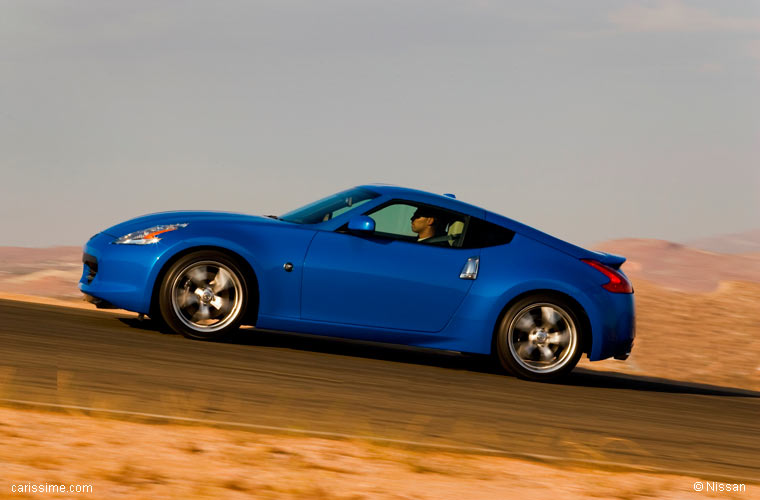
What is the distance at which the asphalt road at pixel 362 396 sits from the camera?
5664mm

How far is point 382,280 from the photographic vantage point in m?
7.96

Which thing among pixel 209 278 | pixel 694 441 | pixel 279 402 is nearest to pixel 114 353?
pixel 209 278

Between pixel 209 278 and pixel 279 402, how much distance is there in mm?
2027

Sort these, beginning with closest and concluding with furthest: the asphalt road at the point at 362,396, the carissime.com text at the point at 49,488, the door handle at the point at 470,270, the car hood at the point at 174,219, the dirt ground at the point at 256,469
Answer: the carissime.com text at the point at 49,488 < the dirt ground at the point at 256,469 < the asphalt road at the point at 362,396 < the car hood at the point at 174,219 < the door handle at the point at 470,270

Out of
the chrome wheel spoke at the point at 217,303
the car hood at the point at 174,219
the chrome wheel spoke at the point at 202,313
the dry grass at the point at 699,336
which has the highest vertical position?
the car hood at the point at 174,219

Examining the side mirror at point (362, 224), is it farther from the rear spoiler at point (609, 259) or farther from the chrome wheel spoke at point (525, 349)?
the rear spoiler at point (609, 259)

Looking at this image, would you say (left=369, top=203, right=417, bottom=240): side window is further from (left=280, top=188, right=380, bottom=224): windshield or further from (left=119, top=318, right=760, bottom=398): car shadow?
(left=119, top=318, right=760, bottom=398): car shadow

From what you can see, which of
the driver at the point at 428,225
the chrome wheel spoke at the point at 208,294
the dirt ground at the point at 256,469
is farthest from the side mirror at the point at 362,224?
the dirt ground at the point at 256,469

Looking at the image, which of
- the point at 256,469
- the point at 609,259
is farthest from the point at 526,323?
the point at 256,469

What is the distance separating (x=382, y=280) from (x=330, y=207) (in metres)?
0.93

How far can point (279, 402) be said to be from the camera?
6055 millimetres

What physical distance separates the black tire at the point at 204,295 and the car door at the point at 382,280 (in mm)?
554

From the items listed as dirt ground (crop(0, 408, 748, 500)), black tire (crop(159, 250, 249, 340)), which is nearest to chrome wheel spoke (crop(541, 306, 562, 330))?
black tire (crop(159, 250, 249, 340))

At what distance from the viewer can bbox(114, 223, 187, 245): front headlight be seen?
784 cm
